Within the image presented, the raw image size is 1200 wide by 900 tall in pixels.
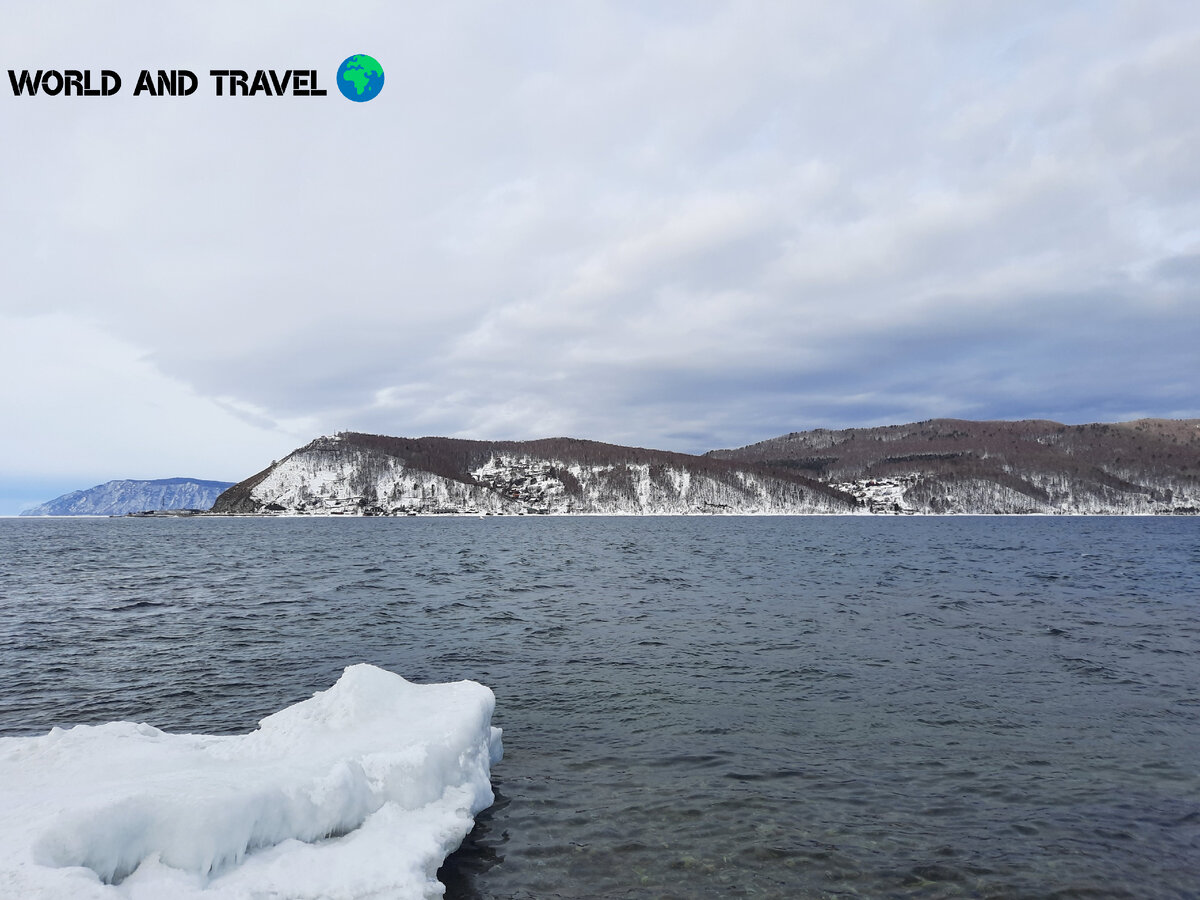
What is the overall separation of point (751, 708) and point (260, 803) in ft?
39.4

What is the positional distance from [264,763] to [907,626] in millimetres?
24865

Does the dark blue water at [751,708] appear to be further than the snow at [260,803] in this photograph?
Yes

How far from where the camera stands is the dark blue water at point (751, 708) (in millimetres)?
9906

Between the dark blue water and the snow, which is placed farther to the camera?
the dark blue water

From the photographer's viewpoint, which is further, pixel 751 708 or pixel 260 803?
pixel 751 708

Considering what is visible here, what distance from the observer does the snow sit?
731 cm

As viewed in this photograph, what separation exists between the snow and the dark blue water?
1110mm

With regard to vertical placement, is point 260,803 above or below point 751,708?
above

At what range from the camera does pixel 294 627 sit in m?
27.6

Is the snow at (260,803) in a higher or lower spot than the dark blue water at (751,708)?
higher

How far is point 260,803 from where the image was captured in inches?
337

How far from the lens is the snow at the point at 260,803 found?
288 inches

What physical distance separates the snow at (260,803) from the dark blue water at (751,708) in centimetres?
111

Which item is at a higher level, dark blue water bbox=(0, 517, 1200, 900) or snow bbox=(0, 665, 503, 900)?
snow bbox=(0, 665, 503, 900)
